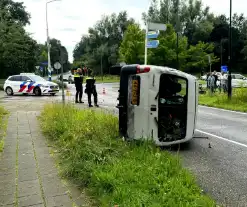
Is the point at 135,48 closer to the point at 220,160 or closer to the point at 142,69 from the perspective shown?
the point at 142,69

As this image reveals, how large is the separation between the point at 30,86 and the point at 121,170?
20.6m

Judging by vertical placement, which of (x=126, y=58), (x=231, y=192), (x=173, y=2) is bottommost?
(x=231, y=192)

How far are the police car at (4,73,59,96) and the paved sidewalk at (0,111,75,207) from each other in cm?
1645

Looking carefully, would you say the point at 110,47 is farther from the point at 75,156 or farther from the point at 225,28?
the point at 75,156

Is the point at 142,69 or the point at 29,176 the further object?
the point at 142,69

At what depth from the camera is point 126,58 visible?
50.9 metres

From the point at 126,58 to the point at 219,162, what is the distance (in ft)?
149

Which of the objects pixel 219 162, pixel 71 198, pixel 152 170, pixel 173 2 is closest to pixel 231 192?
pixel 152 170

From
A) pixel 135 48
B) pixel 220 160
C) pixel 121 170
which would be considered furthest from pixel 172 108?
pixel 135 48

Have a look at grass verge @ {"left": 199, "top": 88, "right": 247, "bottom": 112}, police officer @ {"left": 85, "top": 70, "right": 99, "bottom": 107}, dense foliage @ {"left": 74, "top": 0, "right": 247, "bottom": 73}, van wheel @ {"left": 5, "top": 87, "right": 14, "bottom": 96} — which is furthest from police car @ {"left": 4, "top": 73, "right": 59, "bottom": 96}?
dense foliage @ {"left": 74, "top": 0, "right": 247, "bottom": 73}

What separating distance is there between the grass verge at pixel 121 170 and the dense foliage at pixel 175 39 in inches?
1610

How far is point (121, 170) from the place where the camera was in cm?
461

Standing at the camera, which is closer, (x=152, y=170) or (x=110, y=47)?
(x=152, y=170)

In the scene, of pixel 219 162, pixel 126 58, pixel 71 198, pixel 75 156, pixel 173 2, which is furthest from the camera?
pixel 173 2
